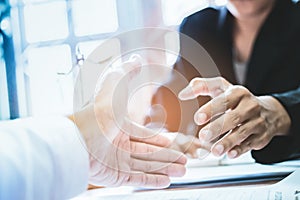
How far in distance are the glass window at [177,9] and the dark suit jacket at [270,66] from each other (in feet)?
0.04

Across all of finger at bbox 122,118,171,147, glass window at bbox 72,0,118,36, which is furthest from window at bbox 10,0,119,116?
finger at bbox 122,118,171,147

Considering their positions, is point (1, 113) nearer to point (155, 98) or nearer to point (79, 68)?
point (79, 68)

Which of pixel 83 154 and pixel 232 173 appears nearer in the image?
pixel 83 154

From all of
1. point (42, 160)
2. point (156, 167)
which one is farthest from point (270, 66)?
point (42, 160)

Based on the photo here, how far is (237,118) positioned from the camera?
61cm

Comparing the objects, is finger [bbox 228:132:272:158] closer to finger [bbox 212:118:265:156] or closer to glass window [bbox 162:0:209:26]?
finger [bbox 212:118:265:156]

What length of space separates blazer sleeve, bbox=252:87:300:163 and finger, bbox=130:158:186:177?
0.40 ft

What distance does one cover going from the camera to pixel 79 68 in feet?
2.17

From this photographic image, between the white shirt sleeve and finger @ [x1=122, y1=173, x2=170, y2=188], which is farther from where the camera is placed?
finger @ [x1=122, y1=173, x2=170, y2=188]

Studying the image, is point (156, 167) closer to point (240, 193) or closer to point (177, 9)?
point (240, 193)

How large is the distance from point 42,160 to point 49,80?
0.25 meters

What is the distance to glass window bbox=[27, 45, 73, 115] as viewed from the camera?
677 millimetres

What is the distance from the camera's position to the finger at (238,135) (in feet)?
1.99

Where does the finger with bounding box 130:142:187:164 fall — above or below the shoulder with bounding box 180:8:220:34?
below
